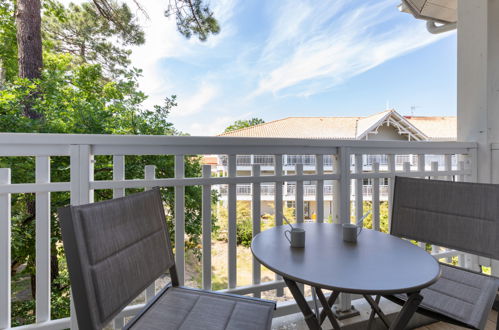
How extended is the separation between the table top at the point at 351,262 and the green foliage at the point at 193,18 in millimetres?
6042

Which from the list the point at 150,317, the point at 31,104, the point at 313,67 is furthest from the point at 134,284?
the point at 313,67

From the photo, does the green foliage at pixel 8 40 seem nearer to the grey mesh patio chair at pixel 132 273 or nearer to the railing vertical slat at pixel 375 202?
the grey mesh patio chair at pixel 132 273

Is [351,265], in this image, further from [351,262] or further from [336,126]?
[336,126]

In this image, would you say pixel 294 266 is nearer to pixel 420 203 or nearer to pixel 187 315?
pixel 187 315

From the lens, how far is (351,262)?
2.94 feet

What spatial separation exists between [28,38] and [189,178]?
641 centimetres

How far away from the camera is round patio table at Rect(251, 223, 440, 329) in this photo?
0.75m

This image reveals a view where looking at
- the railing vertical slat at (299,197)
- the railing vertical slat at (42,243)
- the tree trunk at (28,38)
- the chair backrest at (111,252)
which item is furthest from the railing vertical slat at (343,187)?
the tree trunk at (28,38)

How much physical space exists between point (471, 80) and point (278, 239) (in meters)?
2.30

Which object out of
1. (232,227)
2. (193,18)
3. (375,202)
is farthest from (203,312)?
(193,18)

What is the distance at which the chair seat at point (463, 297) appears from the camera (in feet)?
3.39

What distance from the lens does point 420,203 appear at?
1491mm

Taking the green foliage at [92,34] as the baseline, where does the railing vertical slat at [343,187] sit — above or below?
below

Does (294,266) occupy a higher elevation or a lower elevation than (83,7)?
lower
